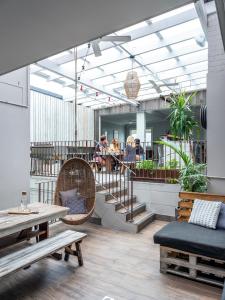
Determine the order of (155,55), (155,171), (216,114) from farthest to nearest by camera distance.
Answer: (155,55) < (155,171) < (216,114)

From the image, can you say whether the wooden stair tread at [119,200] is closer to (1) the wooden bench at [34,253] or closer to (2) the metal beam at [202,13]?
(1) the wooden bench at [34,253]

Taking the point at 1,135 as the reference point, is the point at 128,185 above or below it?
below

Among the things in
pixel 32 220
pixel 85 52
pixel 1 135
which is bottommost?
pixel 32 220

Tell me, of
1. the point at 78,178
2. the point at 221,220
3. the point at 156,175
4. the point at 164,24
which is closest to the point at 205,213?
the point at 221,220

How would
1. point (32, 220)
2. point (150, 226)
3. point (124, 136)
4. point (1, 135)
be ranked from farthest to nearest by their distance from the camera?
point (124, 136), point (150, 226), point (1, 135), point (32, 220)

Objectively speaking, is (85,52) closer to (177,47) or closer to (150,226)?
(177,47)

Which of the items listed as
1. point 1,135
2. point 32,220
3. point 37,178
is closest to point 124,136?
point 37,178

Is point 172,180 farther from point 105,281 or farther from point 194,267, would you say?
point 105,281

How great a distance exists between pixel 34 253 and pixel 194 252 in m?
1.77

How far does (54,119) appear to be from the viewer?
417 inches

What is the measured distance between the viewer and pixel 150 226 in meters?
4.79

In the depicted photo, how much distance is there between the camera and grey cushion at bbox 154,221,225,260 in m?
2.52

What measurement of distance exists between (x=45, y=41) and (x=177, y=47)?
510 centimetres

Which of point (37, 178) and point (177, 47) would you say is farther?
point (37, 178)
